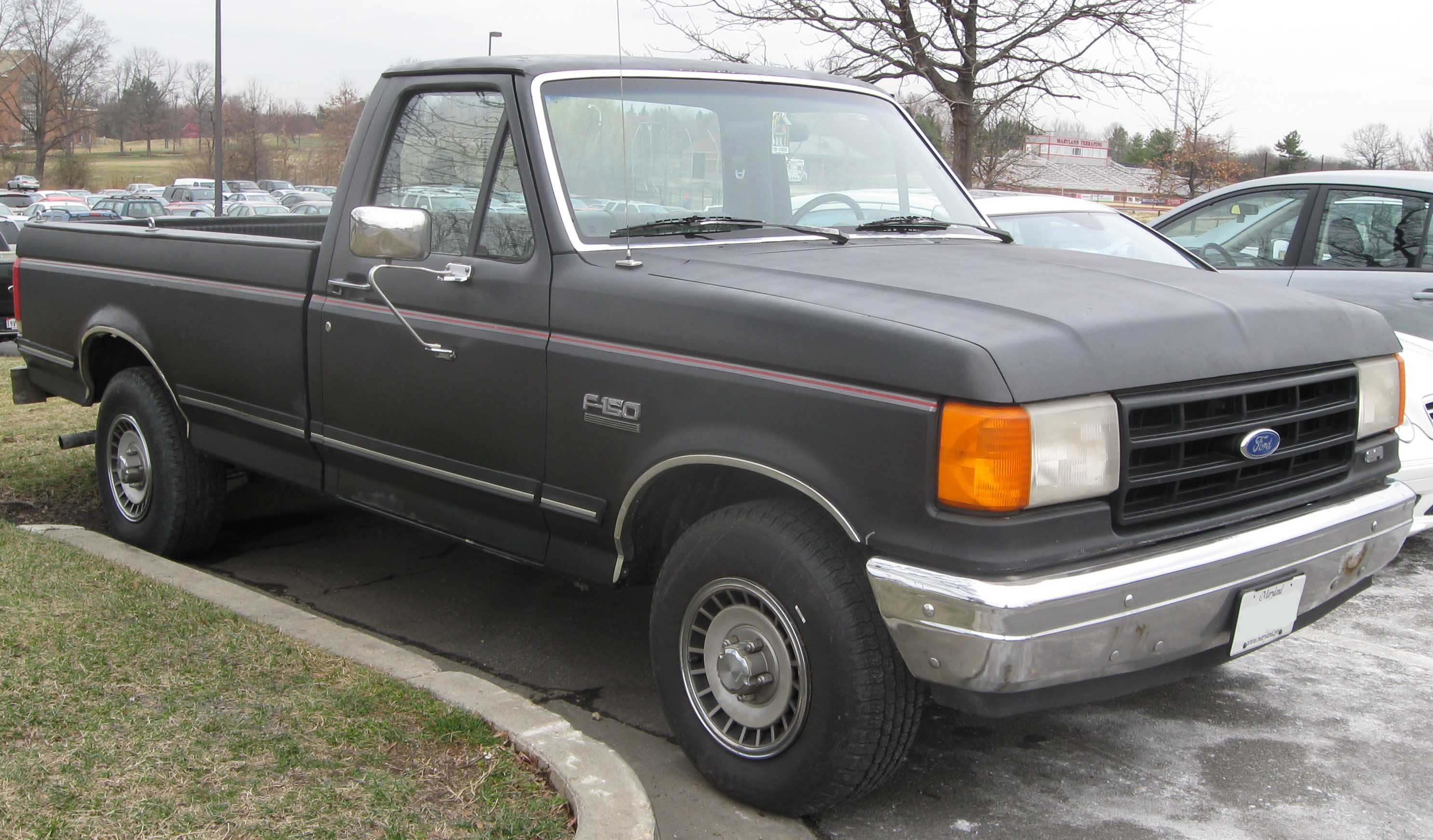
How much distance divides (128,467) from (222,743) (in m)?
2.86

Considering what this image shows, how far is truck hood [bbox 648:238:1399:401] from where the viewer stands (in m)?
2.85

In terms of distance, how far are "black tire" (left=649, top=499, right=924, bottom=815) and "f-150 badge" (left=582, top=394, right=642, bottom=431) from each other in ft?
1.12

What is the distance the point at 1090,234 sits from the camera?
746 centimetres

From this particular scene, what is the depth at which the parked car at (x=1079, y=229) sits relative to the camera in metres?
7.26

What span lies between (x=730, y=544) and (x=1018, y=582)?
778mm

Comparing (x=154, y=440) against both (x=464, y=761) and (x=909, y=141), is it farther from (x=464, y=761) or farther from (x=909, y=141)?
(x=909, y=141)

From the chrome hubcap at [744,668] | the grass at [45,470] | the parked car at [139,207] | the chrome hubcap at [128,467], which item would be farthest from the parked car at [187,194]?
the chrome hubcap at [744,668]

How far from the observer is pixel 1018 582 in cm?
276

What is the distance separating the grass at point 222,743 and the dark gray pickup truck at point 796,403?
0.61m

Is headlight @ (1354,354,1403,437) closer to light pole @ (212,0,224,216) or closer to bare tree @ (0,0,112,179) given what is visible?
light pole @ (212,0,224,216)

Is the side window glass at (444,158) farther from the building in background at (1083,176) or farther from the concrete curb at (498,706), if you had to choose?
the building in background at (1083,176)

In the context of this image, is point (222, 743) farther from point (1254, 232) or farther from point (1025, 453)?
point (1254, 232)

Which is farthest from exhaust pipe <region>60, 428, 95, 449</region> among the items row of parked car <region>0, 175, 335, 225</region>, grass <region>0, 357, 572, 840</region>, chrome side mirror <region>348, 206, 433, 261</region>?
row of parked car <region>0, 175, 335, 225</region>

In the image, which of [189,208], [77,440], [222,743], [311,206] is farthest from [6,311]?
[189,208]
